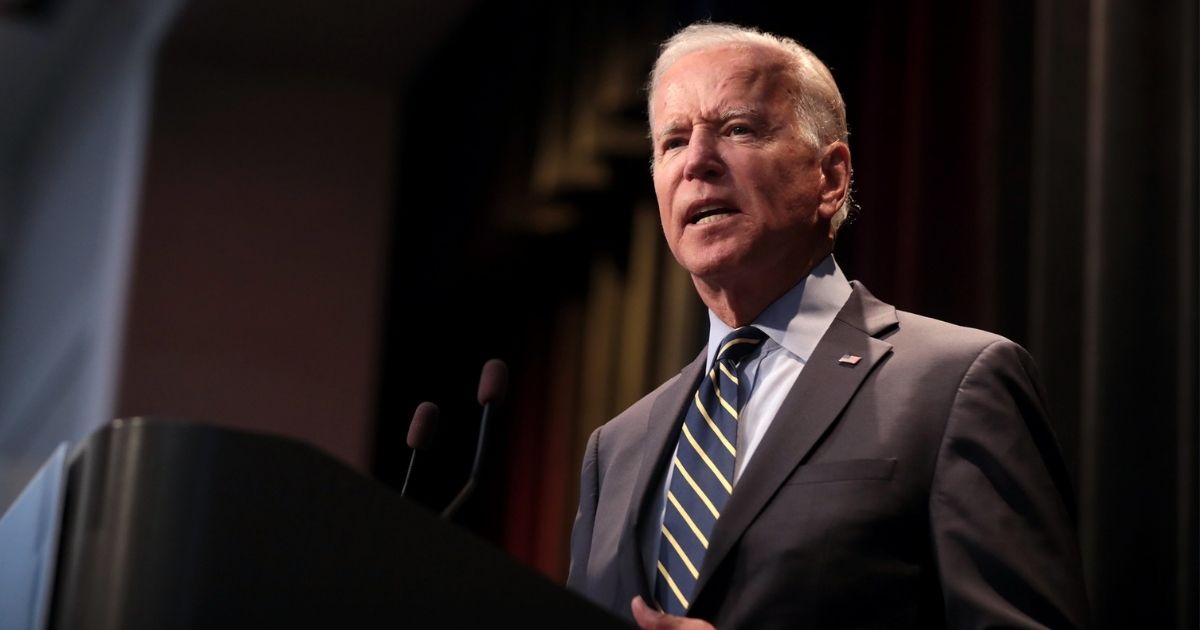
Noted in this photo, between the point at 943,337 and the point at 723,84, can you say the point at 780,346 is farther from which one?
the point at 723,84

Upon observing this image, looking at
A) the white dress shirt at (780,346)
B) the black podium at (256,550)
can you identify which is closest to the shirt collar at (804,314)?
the white dress shirt at (780,346)

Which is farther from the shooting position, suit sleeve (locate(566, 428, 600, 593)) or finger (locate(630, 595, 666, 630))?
suit sleeve (locate(566, 428, 600, 593))

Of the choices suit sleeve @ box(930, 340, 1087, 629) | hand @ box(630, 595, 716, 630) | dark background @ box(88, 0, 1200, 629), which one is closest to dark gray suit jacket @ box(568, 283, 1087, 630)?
suit sleeve @ box(930, 340, 1087, 629)

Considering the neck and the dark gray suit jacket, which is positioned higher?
the neck

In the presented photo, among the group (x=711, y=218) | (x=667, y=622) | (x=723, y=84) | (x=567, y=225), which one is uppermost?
(x=567, y=225)

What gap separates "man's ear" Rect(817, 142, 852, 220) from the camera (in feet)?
7.00

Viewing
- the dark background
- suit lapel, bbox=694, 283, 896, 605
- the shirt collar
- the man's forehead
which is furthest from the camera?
the dark background

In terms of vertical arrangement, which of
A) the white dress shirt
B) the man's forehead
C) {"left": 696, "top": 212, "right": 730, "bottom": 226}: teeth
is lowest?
the white dress shirt

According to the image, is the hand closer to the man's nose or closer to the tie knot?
the tie knot

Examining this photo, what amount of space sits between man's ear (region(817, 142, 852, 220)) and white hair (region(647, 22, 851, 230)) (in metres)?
Answer: 0.01

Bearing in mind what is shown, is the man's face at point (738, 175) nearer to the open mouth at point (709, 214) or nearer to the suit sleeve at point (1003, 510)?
the open mouth at point (709, 214)

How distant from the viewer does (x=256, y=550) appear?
1.32 meters

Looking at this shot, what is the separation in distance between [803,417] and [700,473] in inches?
6.1

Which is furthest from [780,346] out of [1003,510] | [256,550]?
[256,550]
